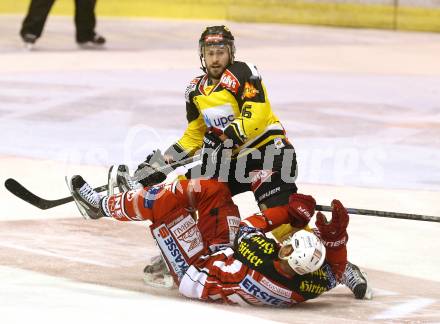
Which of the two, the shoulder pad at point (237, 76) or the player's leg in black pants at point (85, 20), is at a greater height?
the shoulder pad at point (237, 76)

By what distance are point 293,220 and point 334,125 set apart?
24.8ft

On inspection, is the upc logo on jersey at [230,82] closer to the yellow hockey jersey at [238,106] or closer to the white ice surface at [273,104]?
the yellow hockey jersey at [238,106]

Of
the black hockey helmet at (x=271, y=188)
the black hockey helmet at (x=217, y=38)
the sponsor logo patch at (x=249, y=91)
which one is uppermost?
the black hockey helmet at (x=217, y=38)

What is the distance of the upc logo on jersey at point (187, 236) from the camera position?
8.28 metres

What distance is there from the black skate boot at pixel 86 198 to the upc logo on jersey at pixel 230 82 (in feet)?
3.88

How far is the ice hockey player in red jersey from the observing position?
7613 mm

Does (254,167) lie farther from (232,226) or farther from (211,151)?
(232,226)

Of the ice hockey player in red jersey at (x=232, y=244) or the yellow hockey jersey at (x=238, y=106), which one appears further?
the yellow hockey jersey at (x=238, y=106)

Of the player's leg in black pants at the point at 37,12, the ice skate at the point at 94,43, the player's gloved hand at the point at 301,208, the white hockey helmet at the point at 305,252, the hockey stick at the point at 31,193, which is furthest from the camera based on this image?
the ice skate at the point at 94,43

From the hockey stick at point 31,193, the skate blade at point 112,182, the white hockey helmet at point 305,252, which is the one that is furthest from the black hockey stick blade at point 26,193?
the white hockey helmet at point 305,252

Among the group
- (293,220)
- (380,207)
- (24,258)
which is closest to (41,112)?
(380,207)

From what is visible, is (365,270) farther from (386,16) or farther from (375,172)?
Answer: (386,16)

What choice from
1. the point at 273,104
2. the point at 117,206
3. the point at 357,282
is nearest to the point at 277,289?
the point at 357,282

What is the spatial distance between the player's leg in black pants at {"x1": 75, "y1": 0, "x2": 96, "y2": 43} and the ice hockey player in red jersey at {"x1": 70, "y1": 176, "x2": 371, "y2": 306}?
13.3 meters
